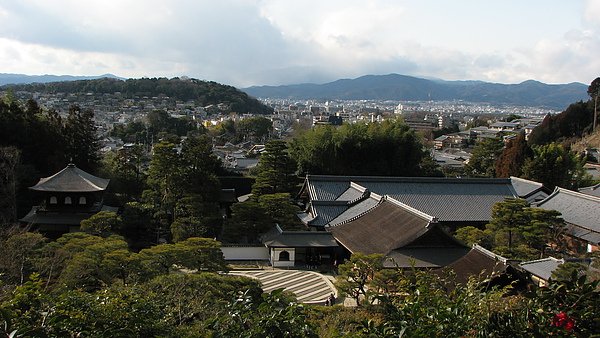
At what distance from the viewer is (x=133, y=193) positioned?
80.5 ft

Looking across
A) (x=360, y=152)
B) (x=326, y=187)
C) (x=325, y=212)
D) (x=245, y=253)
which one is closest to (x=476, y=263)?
(x=325, y=212)

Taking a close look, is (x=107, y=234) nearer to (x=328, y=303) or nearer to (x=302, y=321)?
(x=328, y=303)

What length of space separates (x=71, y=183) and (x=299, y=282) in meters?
9.78

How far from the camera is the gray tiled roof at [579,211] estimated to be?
19.3 metres

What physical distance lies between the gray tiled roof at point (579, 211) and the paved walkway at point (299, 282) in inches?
411

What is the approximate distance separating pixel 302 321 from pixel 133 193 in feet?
73.6

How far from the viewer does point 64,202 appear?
1934 centimetres

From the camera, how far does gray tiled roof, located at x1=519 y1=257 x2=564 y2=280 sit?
45.3 ft

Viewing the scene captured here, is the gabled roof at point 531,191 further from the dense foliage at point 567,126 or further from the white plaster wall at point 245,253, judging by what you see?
the dense foliage at point 567,126

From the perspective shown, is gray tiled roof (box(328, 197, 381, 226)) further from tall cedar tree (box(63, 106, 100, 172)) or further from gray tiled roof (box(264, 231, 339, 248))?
tall cedar tree (box(63, 106, 100, 172))

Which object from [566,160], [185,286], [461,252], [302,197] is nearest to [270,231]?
[302,197]

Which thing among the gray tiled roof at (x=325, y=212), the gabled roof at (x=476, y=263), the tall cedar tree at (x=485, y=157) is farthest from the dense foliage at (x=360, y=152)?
the gabled roof at (x=476, y=263)

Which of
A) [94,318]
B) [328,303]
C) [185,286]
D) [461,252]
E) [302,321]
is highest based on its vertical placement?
[302,321]

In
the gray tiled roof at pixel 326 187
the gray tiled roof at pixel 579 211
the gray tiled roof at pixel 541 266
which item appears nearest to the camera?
the gray tiled roof at pixel 541 266
